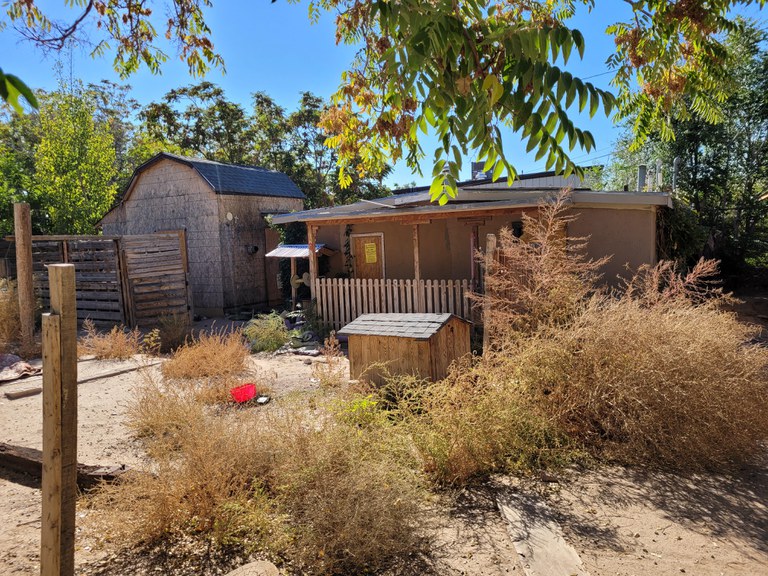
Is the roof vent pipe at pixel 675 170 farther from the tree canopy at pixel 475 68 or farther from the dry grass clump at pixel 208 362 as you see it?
the dry grass clump at pixel 208 362

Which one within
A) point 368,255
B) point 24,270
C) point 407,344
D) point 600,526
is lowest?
point 600,526

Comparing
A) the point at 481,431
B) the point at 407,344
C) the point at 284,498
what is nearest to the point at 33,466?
the point at 284,498

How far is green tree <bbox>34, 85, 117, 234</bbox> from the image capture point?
1559 centimetres

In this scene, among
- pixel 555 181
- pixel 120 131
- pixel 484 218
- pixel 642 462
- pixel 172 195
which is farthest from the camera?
pixel 120 131

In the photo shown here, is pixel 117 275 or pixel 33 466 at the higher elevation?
pixel 117 275

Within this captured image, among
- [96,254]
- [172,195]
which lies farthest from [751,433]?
[172,195]

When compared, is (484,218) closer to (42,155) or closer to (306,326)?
(306,326)

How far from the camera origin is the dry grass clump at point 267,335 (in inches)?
393

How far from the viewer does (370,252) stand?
1242 cm

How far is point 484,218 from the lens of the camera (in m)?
9.96

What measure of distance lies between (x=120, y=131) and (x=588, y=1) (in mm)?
29459

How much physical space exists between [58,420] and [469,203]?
Answer: 8.15 metres

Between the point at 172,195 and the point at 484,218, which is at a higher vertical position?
the point at 172,195

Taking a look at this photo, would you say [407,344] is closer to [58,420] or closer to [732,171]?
[58,420]
